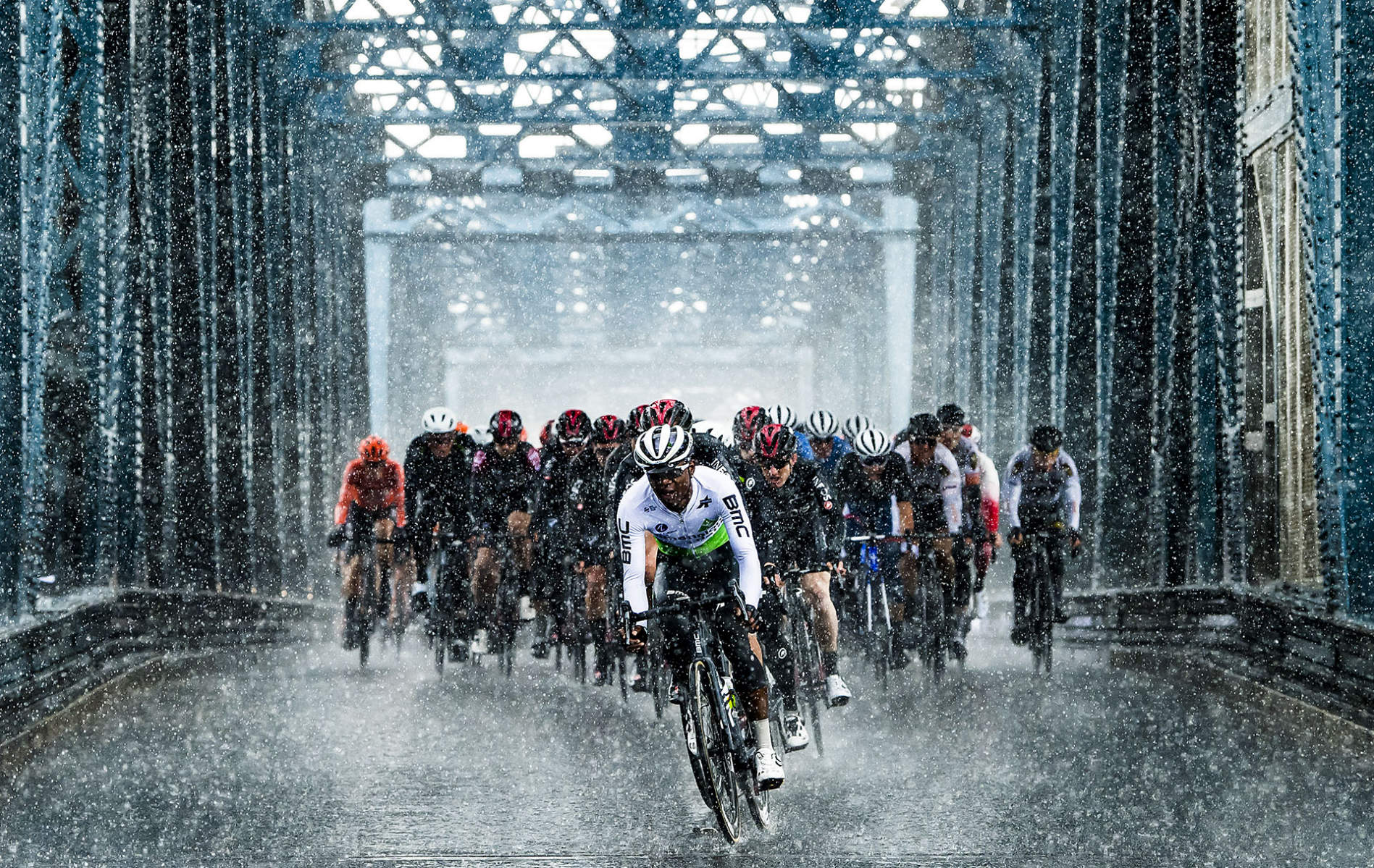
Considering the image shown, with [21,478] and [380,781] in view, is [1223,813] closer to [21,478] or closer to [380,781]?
[380,781]

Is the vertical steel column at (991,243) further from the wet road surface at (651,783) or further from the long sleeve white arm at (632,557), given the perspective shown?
the long sleeve white arm at (632,557)

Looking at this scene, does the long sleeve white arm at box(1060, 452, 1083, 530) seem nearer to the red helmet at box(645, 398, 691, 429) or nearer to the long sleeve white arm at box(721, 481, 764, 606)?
the red helmet at box(645, 398, 691, 429)

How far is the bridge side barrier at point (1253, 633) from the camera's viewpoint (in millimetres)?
8266

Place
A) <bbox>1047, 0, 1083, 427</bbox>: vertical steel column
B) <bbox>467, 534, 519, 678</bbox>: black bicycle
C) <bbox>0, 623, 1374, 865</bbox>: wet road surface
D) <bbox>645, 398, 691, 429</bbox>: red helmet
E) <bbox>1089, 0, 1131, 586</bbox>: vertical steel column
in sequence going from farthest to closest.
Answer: <bbox>1047, 0, 1083, 427</bbox>: vertical steel column → <bbox>1089, 0, 1131, 586</bbox>: vertical steel column → <bbox>467, 534, 519, 678</bbox>: black bicycle → <bbox>645, 398, 691, 429</bbox>: red helmet → <bbox>0, 623, 1374, 865</bbox>: wet road surface

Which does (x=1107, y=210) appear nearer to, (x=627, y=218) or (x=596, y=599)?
(x=596, y=599)

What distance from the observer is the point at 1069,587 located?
53.0 feet

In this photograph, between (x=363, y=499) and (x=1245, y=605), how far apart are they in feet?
22.3

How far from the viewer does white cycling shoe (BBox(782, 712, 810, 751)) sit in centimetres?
708

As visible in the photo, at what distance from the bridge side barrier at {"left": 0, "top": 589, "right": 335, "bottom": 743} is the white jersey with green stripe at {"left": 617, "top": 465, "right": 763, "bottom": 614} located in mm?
3268

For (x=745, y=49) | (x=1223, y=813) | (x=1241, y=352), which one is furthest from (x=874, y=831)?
(x=745, y=49)

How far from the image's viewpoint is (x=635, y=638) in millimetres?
6688

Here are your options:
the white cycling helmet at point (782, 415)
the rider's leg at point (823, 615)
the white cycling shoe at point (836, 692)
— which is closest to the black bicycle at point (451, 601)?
the white cycling helmet at point (782, 415)

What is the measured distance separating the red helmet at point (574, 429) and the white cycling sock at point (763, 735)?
4932 millimetres

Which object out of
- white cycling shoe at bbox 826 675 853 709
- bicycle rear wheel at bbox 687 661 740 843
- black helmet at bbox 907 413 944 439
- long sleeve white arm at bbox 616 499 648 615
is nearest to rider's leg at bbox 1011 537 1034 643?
black helmet at bbox 907 413 944 439
